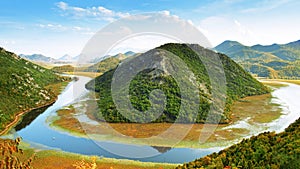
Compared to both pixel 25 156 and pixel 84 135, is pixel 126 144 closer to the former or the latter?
pixel 84 135

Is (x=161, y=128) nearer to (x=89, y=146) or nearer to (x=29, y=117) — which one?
(x=89, y=146)

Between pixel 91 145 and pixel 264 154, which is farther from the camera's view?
pixel 91 145

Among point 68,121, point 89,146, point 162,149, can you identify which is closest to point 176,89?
point 68,121

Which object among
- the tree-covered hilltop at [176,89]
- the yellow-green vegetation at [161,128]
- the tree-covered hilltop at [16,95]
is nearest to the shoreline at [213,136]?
the yellow-green vegetation at [161,128]

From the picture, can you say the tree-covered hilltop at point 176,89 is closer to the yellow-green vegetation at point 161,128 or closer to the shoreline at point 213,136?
the yellow-green vegetation at point 161,128

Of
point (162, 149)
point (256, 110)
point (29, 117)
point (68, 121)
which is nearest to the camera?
point (162, 149)

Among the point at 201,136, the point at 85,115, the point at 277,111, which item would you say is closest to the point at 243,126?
the point at 201,136

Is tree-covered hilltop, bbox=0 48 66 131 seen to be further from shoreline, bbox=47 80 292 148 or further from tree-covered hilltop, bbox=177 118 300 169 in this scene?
tree-covered hilltop, bbox=177 118 300 169
